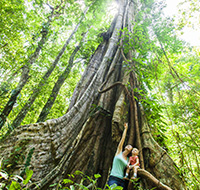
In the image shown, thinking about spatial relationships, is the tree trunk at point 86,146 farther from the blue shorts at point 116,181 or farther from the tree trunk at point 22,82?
the tree trunk at point 22,82

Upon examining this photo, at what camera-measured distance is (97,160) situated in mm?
2477

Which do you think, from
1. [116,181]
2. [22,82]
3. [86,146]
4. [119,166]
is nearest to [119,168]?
[119,166]

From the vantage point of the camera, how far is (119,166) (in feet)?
6.57

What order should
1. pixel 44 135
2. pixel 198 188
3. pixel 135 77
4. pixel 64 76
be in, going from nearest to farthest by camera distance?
pixel 198 188, pixel 44 135, pixel 135 77, pixel 64 76

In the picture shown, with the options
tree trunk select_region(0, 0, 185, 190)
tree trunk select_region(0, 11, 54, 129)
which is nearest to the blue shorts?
tree trunk select_region(0, 0, 185, 190)

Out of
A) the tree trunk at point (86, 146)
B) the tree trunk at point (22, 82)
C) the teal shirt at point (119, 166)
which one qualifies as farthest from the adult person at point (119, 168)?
the tree trunk at point (22, 82)

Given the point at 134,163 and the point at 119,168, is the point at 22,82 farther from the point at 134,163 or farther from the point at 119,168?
the point at 134,163

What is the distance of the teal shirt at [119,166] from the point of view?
193cm

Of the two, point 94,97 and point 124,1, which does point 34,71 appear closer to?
point 94,97

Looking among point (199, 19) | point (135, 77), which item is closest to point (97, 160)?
point (135, 77)

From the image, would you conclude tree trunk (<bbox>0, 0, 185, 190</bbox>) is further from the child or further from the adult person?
the adult person

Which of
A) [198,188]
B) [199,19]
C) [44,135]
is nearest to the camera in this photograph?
[198,188]

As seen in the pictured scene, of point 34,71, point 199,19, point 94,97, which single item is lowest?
point 94,97

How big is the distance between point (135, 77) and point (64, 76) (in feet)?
10.6
